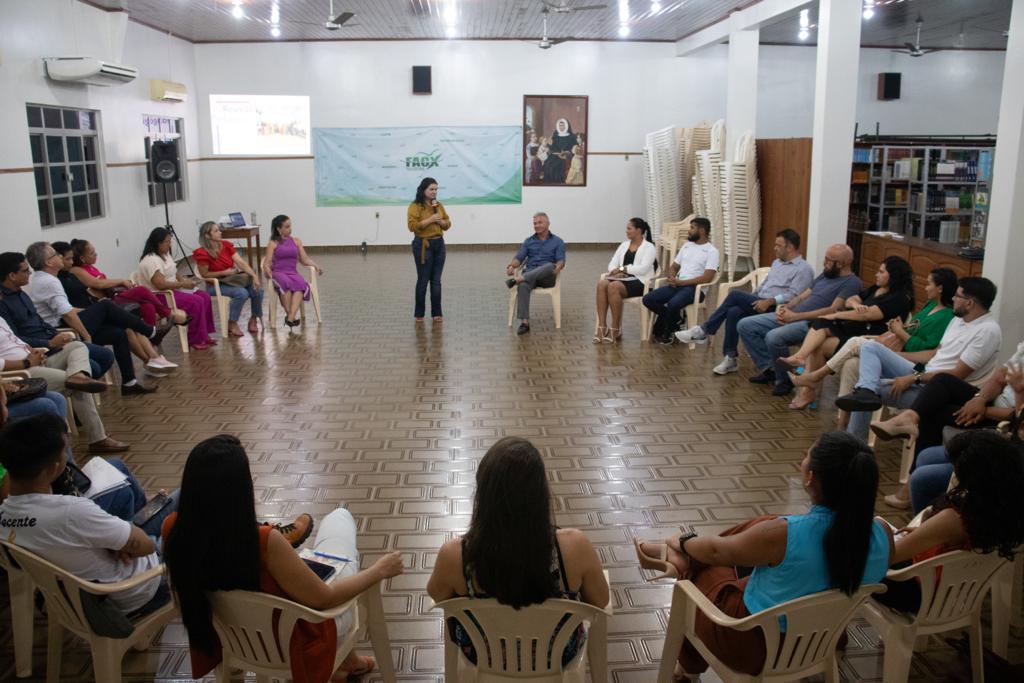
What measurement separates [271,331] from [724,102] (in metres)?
9.42

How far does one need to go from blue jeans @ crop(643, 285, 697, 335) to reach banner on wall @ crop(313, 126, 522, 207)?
728cm

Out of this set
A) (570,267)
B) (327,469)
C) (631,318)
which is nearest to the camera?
(327,469)

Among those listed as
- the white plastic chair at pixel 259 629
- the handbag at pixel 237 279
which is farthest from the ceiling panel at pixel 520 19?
the white plastic chair at pixel 259 629

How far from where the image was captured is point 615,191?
14742 millimetres

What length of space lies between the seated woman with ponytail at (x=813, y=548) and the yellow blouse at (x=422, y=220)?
20.9ft

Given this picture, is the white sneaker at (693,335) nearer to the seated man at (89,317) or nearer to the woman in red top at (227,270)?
the woman in red top at (227,270)

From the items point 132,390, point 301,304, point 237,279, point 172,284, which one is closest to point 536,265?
point 301,304

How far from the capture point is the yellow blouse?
8.43 m

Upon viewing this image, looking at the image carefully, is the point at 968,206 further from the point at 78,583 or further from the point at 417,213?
the point at 78,583

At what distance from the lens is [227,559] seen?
223cm

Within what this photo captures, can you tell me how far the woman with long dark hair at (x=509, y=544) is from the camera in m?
2.17

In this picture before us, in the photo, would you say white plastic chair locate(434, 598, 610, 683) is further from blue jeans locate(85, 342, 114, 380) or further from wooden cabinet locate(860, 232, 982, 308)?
wooden cabinet locate(860, 232, 982, 308)

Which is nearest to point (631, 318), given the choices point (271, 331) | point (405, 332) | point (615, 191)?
point (405, 332)

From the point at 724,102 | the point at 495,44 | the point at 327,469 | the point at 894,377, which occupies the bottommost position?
the point at 327,469
